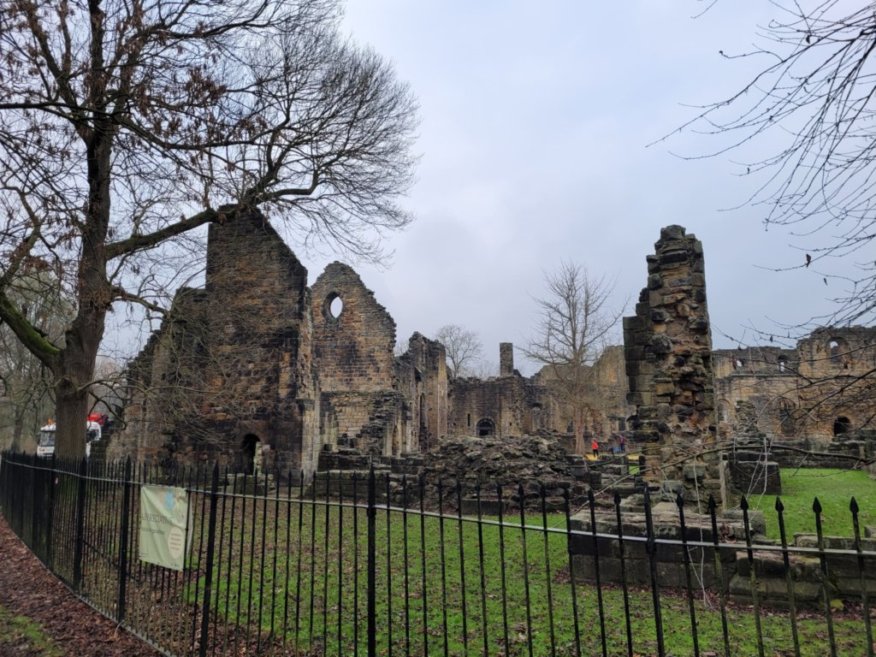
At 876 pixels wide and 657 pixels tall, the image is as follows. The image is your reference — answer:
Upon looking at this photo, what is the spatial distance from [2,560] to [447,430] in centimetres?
2856

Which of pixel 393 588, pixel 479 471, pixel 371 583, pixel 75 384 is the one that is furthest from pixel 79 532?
pixel 479 471

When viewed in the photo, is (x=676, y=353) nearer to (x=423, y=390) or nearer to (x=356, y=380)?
(x=356, y=380)

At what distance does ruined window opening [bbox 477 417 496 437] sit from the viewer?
126 feet

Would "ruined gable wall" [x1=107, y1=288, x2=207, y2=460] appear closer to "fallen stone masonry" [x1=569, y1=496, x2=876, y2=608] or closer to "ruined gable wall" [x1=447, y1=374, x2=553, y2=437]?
"fallen stone masonry" [x1=569, y1=496, x2=876, y2=608]

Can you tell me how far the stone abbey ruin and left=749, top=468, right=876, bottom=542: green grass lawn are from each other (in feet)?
3.40

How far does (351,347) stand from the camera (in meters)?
26.3

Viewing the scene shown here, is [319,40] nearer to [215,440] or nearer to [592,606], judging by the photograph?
[215,440]

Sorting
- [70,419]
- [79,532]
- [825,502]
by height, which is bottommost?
[825,502]

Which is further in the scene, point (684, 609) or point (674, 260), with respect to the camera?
point (674, 260)

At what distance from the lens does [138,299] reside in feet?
37.7

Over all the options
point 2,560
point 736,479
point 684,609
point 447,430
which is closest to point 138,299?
point 2,560

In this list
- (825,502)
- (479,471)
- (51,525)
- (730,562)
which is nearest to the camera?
(730,562)

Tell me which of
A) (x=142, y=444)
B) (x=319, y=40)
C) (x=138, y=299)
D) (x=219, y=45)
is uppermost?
(x=319, y=40)

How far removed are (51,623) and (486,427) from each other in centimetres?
3343
